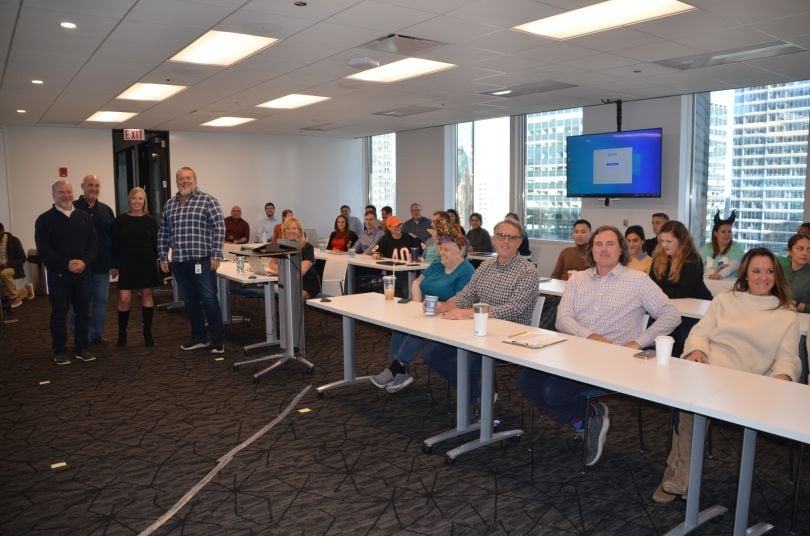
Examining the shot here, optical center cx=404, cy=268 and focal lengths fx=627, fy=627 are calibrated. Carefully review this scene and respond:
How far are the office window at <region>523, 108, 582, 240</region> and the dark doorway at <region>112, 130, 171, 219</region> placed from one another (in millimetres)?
6792

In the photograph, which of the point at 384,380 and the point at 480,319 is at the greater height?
the point at 480,319

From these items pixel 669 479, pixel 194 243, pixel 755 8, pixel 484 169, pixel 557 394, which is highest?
pixel 755 8

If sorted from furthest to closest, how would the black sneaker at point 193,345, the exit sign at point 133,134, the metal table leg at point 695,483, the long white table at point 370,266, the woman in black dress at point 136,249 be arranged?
the exit sign at point 133,134, the long white table at point 370,266, the black sneaker at point 193,345, the woman in black dress at point 136,249, the metal table leg at point 695,483

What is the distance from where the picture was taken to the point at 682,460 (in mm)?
2914

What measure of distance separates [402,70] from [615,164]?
371cm

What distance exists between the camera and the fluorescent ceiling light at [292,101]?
8.20m

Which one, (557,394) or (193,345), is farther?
(193,345)

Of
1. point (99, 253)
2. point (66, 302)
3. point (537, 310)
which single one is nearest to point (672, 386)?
point (537, 310)

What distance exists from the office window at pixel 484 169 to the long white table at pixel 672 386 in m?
7.73

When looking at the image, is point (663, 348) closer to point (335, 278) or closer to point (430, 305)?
point (430, 305)

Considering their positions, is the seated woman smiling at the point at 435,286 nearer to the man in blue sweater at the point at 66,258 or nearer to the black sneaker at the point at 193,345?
the black sneaker at the point at 193,345

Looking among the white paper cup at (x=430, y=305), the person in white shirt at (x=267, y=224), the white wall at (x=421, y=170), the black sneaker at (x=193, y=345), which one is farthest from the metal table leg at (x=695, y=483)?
the person in white shirt at (x=267, y=224)

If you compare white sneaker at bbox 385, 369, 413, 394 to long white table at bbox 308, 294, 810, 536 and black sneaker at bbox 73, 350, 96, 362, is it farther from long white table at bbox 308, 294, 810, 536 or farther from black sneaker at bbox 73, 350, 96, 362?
black sneaker at bbox 73, 350, 96, 362

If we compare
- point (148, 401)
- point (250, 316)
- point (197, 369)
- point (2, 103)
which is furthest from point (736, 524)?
point (2, 103)
